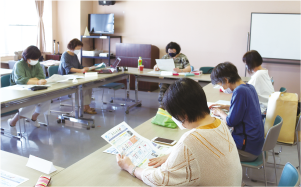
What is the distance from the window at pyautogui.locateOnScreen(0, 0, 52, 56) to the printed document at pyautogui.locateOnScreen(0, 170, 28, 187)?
18.7 feet

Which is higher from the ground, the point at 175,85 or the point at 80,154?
the point at 175,85

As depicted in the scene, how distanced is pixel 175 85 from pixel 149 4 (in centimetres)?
598

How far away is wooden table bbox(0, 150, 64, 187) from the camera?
1.39m

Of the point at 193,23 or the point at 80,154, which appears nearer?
the point at 80,154

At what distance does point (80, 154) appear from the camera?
10.7 ft

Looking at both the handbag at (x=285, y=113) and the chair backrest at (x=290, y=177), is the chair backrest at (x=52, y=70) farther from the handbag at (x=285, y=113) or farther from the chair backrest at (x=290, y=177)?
the chair backrest at (x=290, y=177)

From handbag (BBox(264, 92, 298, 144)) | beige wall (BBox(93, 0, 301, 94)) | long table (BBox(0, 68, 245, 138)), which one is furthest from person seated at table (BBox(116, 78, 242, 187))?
beige wall (BBox(93, 0, 301, 94))

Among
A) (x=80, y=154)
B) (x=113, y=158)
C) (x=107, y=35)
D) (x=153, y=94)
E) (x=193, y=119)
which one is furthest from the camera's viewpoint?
(x=107, y=35)

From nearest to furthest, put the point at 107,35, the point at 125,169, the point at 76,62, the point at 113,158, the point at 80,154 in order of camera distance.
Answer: the point at 125,169 → the point at 113,158 → the point at 80,154 → the point at 76,62 → the point at 107,35

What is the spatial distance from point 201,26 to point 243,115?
4669 mm

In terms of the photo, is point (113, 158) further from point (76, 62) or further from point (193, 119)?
point (76, 62)

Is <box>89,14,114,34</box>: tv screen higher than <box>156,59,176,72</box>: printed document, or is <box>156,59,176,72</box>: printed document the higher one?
<box>89,14,114,34</box>: tv screen

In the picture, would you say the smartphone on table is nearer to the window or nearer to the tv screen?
the tv screen

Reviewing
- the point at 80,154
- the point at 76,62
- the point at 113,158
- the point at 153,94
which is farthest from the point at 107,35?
the point at 113,158
